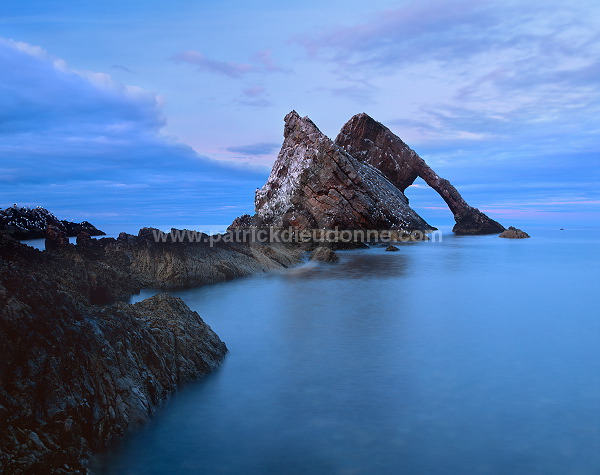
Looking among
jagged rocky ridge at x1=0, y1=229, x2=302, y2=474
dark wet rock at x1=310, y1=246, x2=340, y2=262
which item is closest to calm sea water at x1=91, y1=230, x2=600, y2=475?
jagged rocky ridge at x1=0, y1=229, x2=302, y2=474

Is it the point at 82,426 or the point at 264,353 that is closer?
the point at 82,426

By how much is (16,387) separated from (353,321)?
7386 millimetres

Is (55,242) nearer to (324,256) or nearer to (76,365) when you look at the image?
(76,365)

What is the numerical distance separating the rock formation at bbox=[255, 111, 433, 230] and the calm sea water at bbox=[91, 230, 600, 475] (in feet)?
78.9

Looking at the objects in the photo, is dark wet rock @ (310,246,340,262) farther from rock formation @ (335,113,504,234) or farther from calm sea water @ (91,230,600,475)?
rock formation @ (335,113,504,234)

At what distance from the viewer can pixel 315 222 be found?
37688 mm

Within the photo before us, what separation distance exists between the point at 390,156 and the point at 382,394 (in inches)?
1906

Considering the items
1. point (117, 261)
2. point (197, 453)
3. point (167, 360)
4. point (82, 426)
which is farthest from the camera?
point (117, 261)

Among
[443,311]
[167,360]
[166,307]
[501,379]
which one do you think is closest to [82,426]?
[167,360]

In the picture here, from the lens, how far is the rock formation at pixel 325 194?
3712cm

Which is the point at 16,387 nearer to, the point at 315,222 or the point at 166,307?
the point at 166,307

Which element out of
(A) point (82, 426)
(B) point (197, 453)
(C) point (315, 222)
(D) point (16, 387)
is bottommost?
(B) point (197, 453)

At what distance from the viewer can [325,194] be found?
1478 inches

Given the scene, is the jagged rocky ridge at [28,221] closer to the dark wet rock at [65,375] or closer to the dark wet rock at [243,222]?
the dark wet rock at [243,222]
